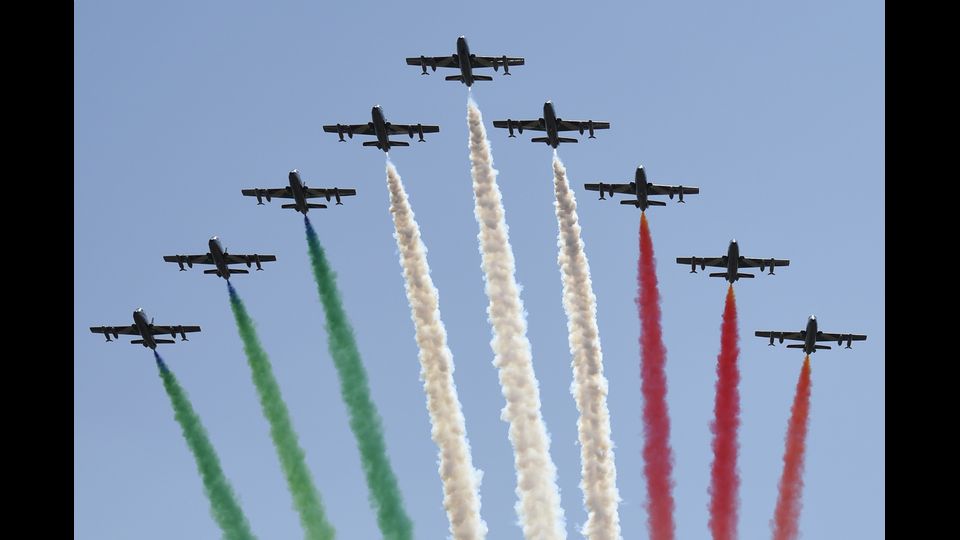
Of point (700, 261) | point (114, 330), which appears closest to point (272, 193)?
point (114, 330)

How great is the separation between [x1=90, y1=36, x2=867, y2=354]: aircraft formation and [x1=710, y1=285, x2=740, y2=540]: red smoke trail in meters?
3.09

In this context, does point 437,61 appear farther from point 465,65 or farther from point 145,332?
point 145,332

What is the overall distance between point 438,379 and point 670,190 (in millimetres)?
16389

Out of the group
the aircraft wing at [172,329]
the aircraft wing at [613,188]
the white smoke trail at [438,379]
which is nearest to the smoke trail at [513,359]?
the white smoke trail at [438,379]

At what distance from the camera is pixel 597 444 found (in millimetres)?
89562

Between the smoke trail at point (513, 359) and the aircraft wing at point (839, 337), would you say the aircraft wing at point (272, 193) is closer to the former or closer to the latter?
the smoke trail at point (513, 359)

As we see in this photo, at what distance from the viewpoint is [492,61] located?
94.6 metres

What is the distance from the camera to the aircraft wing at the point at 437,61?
94125 millimetres

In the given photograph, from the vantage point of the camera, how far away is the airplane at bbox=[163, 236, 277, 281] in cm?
9244

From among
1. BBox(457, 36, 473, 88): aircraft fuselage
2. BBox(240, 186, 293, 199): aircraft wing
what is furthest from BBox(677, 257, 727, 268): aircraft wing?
BBox(240, 186, 293, 199): aircraft wing

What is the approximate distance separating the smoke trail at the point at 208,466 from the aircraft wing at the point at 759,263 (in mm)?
28760

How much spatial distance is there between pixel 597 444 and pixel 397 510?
10.8 metres

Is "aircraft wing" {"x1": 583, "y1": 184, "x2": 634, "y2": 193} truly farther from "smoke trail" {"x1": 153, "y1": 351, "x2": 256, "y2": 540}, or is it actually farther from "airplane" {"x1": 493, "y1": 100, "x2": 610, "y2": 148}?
"smoke trail" {"x1": 153, "y1": 351, "x2": 256, "y2": 540}
